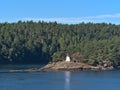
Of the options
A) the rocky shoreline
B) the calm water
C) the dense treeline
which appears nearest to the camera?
the calm water

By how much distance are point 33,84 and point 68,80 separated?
1052 centimetres

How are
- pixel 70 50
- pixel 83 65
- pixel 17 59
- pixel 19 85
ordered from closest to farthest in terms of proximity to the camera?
pixel 19 85 < pixel 83 65 < pixel 70 50 < pixel 17 59

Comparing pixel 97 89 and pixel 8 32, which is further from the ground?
pixel 8 32

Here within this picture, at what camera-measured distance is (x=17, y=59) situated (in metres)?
178

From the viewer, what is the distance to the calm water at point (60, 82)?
94062 mm

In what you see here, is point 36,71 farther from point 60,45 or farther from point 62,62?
point 60,45

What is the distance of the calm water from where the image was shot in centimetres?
9406

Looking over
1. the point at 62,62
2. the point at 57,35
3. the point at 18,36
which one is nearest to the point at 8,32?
the point at 18,36

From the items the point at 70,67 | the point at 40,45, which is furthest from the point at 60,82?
the point at 40,45

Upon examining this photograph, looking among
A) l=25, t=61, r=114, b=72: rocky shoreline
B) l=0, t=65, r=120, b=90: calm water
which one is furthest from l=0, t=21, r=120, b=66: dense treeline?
l=0, t=65, r=120, b=90: calm water

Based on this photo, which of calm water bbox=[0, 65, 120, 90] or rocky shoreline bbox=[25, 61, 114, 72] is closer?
calm water bbox=[0, 65, 120, 90]

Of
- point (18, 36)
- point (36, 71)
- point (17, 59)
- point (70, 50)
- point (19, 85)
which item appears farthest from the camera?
point (18, 36)

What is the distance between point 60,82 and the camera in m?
105

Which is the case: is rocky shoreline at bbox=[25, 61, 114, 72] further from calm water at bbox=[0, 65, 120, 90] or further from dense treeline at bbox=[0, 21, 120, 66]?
calm water at bbox=[0, 65, 120, 90]
